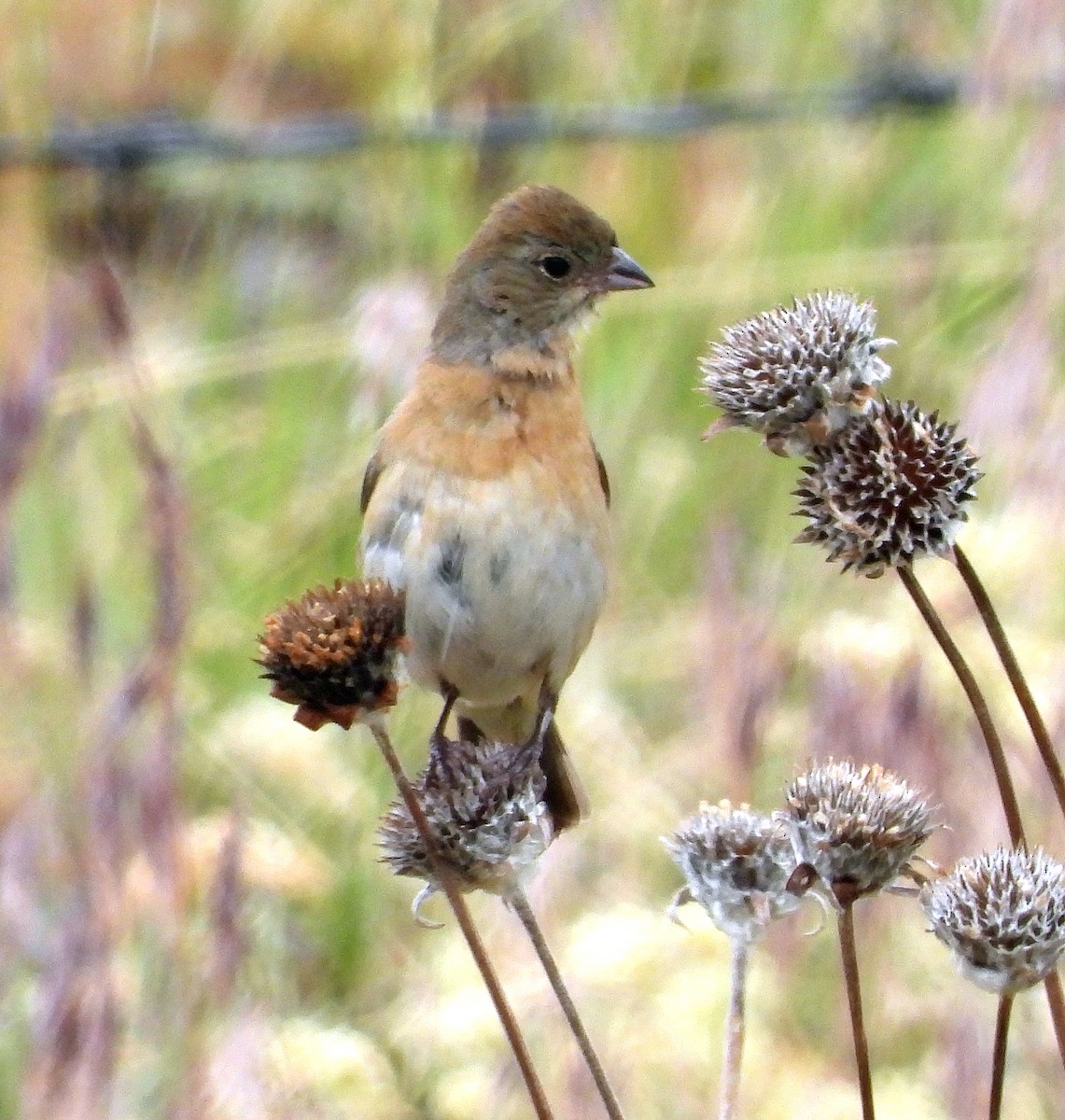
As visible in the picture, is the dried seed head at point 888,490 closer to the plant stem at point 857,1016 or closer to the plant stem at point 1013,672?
the plant stem at point 1013,672

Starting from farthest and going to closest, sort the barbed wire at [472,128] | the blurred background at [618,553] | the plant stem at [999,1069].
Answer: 1. the barbed wire at [472,128]
2. the blurred background at [618,553]
3. the plant stem at [999,1069]

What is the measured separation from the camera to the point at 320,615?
5.14 feet

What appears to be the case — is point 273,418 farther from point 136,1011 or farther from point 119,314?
point 136,1011

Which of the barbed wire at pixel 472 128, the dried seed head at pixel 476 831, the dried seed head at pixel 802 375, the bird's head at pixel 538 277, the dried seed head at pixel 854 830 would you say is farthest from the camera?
the barbed wire at pixel 472 128

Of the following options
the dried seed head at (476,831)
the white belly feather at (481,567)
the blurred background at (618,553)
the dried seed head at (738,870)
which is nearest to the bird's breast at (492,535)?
the white belly feather at (481,567)

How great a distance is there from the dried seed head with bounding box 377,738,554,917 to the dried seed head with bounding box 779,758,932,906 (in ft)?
0.98

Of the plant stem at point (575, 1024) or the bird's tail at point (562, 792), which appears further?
the bird's tail at point (562, 792)

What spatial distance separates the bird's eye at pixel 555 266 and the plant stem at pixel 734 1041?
1542 millimetres

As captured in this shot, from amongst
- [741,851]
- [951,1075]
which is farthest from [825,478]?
[951,1075]

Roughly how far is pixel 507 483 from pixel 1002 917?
1.33 meters

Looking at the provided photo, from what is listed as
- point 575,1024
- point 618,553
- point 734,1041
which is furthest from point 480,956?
point 618,553

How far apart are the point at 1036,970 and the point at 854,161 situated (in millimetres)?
3081

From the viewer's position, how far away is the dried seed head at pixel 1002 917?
143 centimetres

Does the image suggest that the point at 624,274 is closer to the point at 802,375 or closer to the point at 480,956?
the point at 802,375
